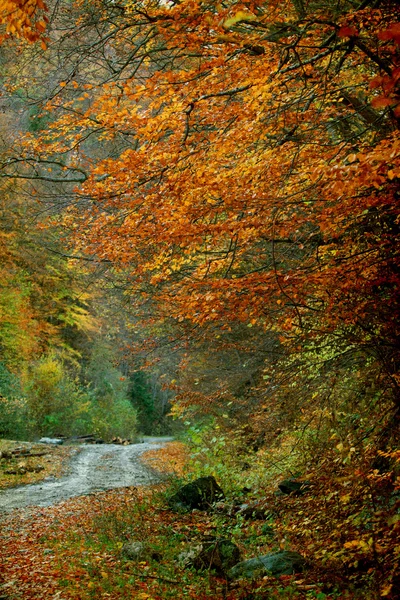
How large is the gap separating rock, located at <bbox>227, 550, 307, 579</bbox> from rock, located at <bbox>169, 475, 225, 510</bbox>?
3.22 m

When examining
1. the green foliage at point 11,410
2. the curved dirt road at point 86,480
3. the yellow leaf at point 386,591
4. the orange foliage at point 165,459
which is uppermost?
the green foliage at point 11,410

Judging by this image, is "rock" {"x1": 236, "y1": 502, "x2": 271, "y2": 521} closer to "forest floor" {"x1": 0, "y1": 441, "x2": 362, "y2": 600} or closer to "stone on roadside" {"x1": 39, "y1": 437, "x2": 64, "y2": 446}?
"forest floor" {"x1": 0, "y1": 441, "x2": 362, "y2": 600}

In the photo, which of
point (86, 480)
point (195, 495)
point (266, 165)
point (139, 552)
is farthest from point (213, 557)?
point (86, 480)

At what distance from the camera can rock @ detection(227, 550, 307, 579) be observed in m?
5.62

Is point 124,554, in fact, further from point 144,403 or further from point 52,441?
point 144,403

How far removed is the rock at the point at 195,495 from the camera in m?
9.25

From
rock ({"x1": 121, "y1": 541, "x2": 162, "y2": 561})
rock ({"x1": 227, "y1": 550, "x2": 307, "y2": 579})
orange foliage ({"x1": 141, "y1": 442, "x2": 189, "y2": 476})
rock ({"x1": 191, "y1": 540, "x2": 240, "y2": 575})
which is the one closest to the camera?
rock ({"x1": 227, "y1": 550, "x2": 307, "y2": 579})

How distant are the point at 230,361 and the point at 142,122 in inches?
334

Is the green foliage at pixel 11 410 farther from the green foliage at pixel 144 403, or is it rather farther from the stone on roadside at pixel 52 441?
the green foliage at pixel 144 403

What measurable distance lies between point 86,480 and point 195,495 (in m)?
5.21

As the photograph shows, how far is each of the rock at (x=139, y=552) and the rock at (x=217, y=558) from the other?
544 millimetres

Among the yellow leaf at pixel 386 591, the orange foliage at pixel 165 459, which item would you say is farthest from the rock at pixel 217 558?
the orange foliage at pixel 165 459

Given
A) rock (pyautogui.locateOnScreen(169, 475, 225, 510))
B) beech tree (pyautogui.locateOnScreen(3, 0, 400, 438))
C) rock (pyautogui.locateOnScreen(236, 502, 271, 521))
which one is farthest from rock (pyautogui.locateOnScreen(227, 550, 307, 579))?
rock (pyautogui.locateOnScreen(169, 475, 225, 510))

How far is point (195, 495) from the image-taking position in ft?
30.7
